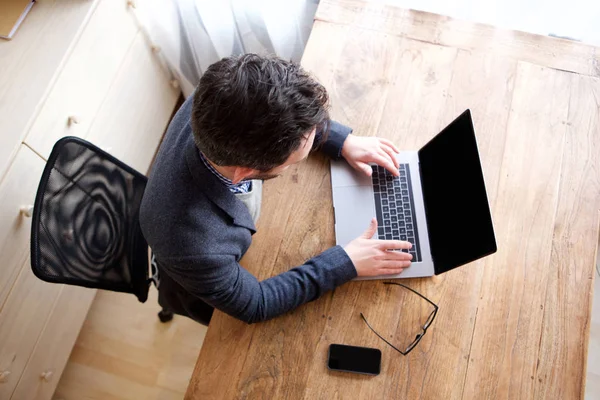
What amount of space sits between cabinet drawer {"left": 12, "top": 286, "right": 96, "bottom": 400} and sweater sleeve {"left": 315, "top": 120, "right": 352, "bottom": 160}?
1.04 metres

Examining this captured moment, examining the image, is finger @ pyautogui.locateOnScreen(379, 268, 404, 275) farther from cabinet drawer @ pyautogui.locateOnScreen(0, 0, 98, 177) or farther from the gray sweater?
cabinet drawer @ pyautogui.locateOnScreen(0, 0, 98, 177)

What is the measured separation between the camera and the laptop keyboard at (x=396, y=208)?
3.41 feet

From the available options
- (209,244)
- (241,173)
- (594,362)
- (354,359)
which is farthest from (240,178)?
(594,362)

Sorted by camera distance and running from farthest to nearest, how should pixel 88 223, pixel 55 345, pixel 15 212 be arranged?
pixel 55 345
pixel 15 212
pixel 88 223

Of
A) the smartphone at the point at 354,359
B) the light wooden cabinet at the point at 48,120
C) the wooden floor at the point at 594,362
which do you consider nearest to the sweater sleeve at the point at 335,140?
the smartphone at the point at 354,359

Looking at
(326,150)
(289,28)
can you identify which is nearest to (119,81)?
(289,28)

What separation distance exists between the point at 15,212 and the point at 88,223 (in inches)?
12.9

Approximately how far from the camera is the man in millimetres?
711

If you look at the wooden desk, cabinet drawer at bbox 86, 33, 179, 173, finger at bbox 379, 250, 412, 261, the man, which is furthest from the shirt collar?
cabinet drawer at bbox 86, 33, 179, 173

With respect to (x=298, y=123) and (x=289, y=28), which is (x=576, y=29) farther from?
(x=298, y=123)

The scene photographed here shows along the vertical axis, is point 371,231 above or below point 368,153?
below

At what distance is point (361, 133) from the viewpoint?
114cm

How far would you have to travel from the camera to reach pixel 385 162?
1.06 metres

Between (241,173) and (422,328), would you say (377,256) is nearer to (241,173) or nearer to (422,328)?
(422,328)
